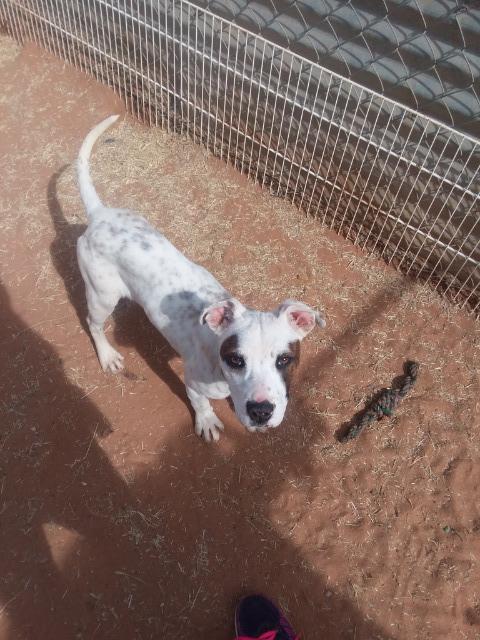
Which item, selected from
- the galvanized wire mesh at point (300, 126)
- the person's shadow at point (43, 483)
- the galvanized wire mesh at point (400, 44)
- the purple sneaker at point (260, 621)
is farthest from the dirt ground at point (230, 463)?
the galvanized wire mesh at point (400, 44)

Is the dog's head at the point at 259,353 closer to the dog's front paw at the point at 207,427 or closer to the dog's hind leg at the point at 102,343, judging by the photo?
the dog's front paw at the point at 207,427

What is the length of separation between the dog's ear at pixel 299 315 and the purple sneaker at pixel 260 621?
7.14ft

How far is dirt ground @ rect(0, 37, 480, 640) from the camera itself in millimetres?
3764

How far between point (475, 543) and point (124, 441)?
3.26 m

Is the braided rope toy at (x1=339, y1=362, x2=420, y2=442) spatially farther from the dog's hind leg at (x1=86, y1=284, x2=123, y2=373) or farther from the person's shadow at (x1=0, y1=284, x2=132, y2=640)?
the dog's hind leg at (x1=86, y1=284, x2=123, y2=373)

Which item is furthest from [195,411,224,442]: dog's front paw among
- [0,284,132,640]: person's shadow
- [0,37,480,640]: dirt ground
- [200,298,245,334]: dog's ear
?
[200,298,245,334]: dog's ear

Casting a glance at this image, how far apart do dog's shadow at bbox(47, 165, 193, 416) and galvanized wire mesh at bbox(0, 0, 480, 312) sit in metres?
2.40

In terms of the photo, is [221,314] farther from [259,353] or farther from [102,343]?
[102,343]

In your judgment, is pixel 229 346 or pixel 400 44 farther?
pixel 400 44

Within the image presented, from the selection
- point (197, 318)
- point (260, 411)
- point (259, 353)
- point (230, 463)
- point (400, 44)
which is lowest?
point (230, 463)

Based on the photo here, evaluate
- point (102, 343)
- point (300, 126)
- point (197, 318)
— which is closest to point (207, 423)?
point (197, 318)

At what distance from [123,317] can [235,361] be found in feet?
8.56

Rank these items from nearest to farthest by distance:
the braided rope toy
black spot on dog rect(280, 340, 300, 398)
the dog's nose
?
the dog's nose → black spot on dog rect(280, 340, 300, 398) → the braided rope toy

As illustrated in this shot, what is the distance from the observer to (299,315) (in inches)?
129
